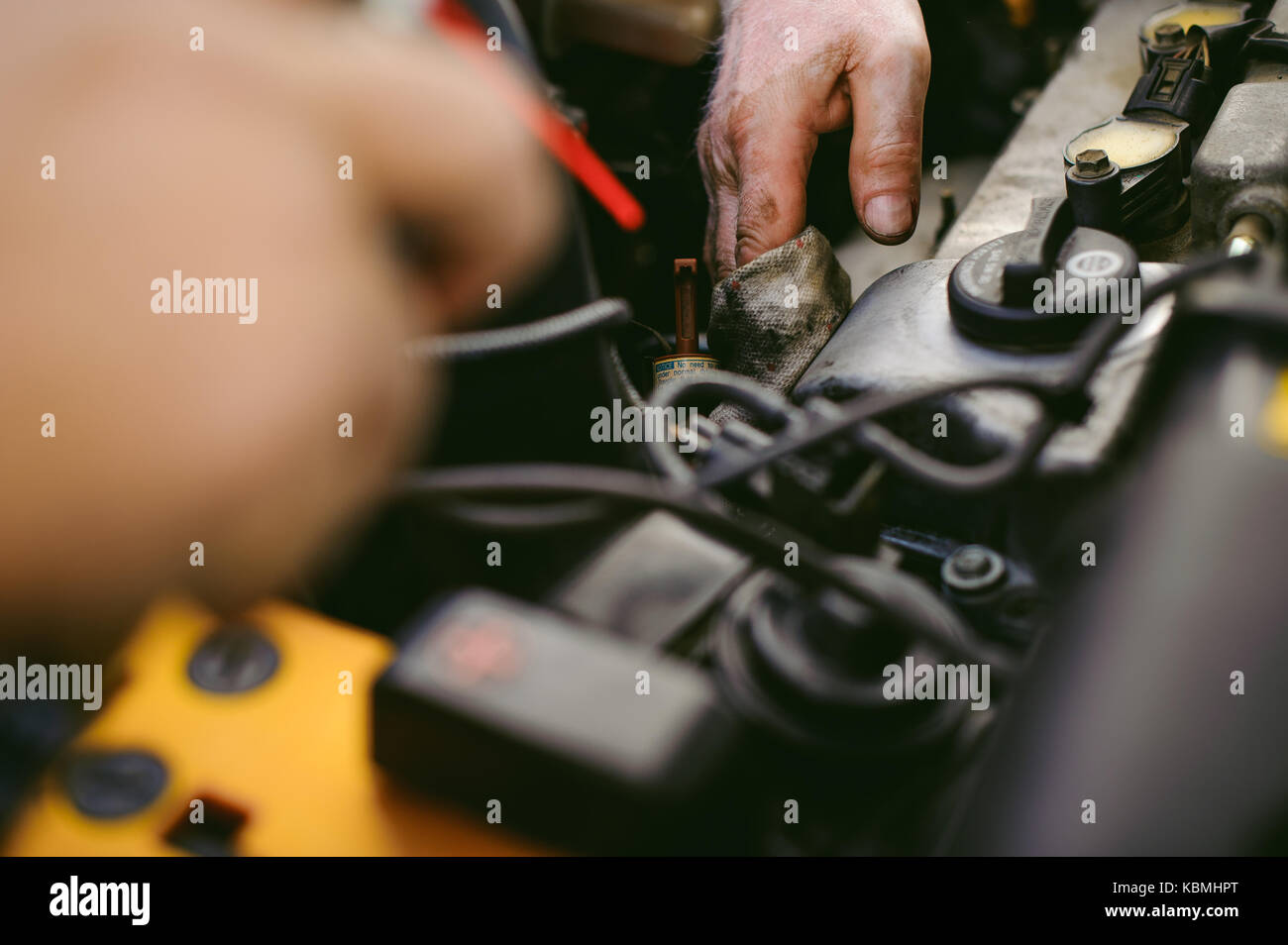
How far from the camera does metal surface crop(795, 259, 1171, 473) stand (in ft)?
2.11

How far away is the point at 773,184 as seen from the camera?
1128mm

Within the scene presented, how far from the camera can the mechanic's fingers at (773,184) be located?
1.12 meters

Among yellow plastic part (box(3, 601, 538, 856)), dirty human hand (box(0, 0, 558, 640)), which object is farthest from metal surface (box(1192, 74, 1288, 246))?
yellow plastic part (box(3, 601, 538, 856))

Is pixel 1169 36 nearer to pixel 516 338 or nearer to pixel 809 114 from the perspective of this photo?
pixel 809 114

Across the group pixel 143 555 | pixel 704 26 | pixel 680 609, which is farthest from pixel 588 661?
pixel 704 26

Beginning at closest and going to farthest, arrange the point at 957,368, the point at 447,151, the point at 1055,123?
the point at 447,151, the point at 957,368, the point at 1055,123

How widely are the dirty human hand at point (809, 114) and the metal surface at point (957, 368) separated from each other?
0.85 ft

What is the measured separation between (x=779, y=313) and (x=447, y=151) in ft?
1.35
